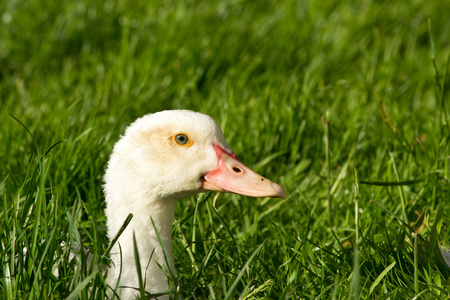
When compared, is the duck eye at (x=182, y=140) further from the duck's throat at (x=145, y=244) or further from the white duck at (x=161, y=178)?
the duck's throat at (x=145, y=244)

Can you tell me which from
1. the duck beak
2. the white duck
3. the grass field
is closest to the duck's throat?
the white duck

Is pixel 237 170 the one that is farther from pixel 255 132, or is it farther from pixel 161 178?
pixel 255 132

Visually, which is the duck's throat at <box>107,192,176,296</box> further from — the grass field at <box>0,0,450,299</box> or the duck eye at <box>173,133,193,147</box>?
the duck eye at <box>173,133,193,147</box>

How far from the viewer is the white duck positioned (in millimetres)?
2705

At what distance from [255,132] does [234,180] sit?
65.4 inches

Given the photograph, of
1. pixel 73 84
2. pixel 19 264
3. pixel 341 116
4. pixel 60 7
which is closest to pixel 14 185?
pixel 19 264

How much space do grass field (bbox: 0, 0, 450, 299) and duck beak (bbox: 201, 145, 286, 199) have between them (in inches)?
9.0

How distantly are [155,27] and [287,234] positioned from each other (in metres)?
3.09

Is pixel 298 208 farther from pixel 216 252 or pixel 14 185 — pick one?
pixel 14 185

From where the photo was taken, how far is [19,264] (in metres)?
2.48

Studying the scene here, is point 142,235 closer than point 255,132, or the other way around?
point 142,235

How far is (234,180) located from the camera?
8.87ft

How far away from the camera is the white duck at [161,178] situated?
271 cm

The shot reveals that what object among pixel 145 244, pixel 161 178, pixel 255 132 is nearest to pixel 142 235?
pixel 145 244
